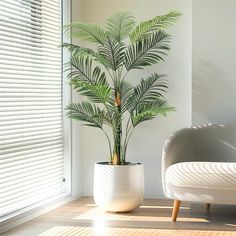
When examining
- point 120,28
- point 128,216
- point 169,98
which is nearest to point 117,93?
point 120,28

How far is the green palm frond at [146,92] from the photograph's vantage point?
191 inches

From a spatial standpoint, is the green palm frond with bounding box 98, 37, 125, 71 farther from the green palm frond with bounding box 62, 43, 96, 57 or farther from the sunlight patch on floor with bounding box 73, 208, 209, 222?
the sunlight patch on floor with bounding box 73, 208, 209, 222

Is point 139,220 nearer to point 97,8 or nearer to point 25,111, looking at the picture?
point 25,111

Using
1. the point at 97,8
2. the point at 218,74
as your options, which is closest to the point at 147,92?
the point at 218,74

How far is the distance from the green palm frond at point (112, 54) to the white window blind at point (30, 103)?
1.68ft

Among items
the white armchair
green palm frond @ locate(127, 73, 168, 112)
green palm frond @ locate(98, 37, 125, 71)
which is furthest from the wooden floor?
green palm frond @ locate(98, 37, 125, 71)

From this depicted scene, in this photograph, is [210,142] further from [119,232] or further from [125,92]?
[119,232]

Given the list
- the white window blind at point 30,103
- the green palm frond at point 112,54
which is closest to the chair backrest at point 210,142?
the green palm frond at point 112,54

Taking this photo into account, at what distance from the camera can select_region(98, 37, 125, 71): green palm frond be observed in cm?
479

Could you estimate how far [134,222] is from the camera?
440cm

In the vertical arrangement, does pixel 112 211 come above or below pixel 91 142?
below

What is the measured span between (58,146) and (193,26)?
64.2 inches

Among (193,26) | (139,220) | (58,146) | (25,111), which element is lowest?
(139,220)

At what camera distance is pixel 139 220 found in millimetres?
4473
